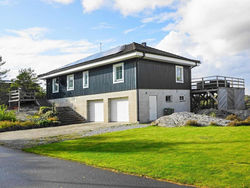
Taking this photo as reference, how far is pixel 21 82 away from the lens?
111 feet

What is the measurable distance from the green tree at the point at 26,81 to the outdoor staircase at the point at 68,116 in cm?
1215

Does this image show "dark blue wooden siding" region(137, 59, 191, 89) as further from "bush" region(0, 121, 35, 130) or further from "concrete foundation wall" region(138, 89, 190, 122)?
"bush" region(0, 121, 35, 130)

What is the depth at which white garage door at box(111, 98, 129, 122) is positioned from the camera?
771 inches

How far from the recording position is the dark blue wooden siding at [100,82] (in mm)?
18906

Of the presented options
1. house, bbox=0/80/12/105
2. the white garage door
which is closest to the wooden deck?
the white garage door

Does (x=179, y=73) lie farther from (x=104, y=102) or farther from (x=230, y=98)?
(x=104, y=102)

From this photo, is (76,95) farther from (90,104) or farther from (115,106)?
(115,106)

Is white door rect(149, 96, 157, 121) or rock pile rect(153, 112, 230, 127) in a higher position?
white door rect(149, 96, 157, 121)

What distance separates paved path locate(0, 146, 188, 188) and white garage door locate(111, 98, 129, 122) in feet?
40.3

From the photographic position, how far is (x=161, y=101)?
20031 mm

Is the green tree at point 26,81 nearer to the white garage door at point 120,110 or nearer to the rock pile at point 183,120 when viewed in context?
the white garage door at point 120,110

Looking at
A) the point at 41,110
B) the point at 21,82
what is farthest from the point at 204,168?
the point at 21,82

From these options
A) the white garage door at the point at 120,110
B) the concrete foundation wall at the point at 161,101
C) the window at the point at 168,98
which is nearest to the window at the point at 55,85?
the white garage door at the point at 120,110

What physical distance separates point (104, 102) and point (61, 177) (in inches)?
603
